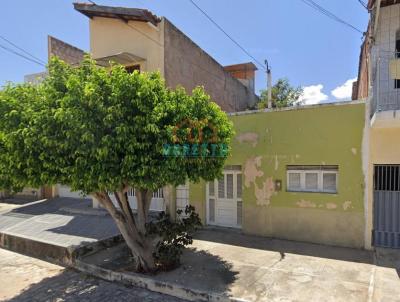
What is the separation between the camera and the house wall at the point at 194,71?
36.5 ft

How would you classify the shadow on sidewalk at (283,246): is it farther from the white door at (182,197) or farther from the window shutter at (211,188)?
the white door at (182,197)

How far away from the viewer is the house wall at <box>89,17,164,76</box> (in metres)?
10.8

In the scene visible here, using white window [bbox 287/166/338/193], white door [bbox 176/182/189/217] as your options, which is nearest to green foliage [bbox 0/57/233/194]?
white window [bbox 287/166/338/193]

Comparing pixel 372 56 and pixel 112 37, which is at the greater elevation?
pixel 112 37

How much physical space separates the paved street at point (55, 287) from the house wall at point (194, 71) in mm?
7166

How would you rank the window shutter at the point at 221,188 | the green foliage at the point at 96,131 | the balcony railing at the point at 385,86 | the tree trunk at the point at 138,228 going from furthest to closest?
the window shutter at the point at 221,188, the balcony railing at the point at 385,86, the tree trunk at the point at 138,228, the green foliage at the point at 96,131

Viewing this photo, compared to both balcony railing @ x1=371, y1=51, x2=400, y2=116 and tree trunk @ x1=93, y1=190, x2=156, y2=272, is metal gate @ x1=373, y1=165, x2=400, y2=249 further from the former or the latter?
tree trunk @ x1=93, y1=190, x2=156, y2=272

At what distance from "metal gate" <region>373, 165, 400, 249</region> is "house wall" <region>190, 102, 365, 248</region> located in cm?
37

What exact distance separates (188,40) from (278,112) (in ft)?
19.3

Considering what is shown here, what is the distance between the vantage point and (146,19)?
34.4 feet

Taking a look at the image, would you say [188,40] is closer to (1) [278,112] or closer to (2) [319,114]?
(1) [278,112]

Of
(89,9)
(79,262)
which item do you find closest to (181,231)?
(79,262)

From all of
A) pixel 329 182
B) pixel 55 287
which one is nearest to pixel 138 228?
pixel 55 287

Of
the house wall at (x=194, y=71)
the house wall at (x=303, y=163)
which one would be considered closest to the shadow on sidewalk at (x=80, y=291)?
the house wall at (x=303, y=163)
